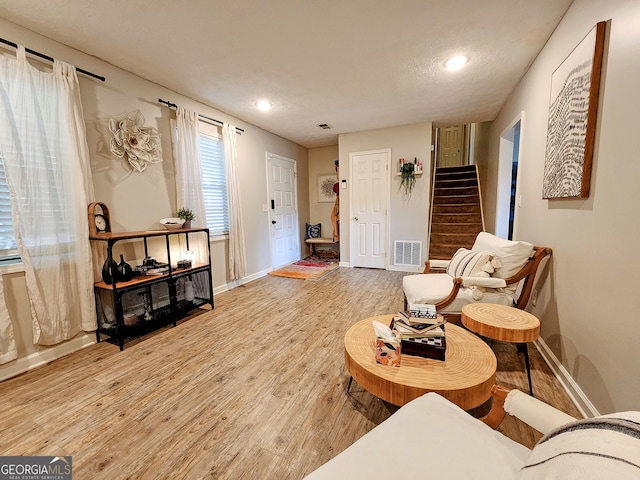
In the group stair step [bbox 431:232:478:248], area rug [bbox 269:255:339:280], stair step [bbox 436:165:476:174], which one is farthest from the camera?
stair step [bbox 436:165:476:174]

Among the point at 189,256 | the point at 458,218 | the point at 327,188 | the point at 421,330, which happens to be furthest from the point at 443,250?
the point at 189,256

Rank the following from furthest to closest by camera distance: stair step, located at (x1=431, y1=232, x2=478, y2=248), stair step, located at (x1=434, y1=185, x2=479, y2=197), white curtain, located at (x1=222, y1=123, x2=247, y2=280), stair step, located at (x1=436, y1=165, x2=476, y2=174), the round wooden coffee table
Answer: stair step, located at (x1=436, y1=165, x2=476, y2=174), stair step, located at (x1=434, y1=185, x2=479, y2=197), stair step, located at (x1=431, y1=232, x2=478, y2=248), white curtain, located at (x1=222, y1=123, x2=247, y2=280), the round wooden coffee table

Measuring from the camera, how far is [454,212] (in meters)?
5.44

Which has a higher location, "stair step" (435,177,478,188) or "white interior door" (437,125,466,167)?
"white interior door" (437,125,466,167)

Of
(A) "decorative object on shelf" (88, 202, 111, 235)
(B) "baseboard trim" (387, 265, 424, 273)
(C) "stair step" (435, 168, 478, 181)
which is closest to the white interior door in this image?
(C) "stair step" (435, 168, 478, 181)

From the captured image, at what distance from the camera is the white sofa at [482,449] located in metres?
0.46

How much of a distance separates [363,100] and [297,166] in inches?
98.2

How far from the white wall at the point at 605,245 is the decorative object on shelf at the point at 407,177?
2367 millimetres

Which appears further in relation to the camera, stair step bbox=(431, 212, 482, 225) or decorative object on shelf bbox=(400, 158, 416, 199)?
stair step bbox=(431, 212, 482, 225)

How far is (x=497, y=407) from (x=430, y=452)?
1.17 feet

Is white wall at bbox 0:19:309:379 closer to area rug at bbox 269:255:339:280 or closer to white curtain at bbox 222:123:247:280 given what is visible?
white curtain at bbox 222:123:247:280

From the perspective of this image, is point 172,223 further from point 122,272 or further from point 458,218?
point 458,218

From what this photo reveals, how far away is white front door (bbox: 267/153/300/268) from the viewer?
15.9 ft

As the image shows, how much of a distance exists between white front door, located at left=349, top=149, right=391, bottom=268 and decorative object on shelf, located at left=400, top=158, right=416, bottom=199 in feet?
0.84
